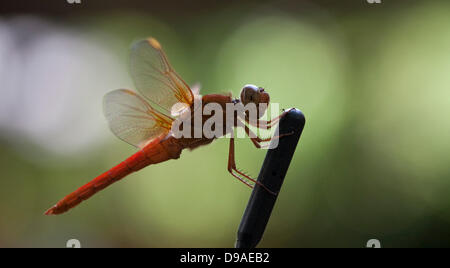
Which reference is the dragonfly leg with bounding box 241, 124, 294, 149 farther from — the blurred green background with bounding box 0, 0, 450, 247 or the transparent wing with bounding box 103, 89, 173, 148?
the blurred green background with bounding box 0, 0, 450, 247

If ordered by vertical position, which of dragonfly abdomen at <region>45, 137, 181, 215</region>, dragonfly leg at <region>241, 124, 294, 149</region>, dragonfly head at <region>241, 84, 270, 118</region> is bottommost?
dragonfly abdomen at <region>45, 137, 181, 215</region>

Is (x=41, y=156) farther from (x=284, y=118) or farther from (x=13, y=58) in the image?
(x=284, y=118)

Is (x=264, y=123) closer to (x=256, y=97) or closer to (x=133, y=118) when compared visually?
(x=256, y=97)

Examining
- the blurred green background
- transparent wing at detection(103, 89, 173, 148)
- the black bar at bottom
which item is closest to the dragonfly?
transparent wing at detection(103, 89, 173, 148)

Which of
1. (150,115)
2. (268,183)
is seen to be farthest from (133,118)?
(268,183)

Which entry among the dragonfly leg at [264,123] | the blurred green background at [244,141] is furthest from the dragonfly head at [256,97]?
the blurred green background at [244,141]
